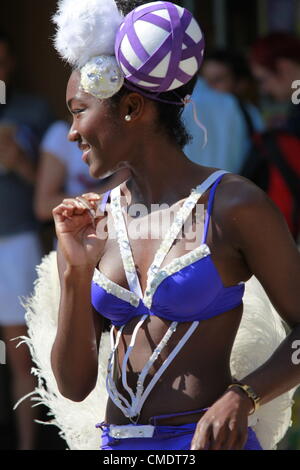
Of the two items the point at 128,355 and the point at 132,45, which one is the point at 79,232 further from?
the point at 132,45

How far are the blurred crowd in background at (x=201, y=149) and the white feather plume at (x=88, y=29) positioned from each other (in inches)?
77.5

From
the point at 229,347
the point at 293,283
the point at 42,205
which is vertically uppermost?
the point at 293,283

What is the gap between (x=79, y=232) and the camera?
101 inches

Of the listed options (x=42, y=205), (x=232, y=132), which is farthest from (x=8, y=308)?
(x=232, y=132)

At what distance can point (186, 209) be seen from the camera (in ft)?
8.61

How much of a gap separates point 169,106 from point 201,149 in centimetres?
219

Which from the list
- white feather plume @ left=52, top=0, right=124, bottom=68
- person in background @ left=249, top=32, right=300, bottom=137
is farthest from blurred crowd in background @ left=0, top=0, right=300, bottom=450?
white feather plume @ left=52, top=0, right=124, bottom=68

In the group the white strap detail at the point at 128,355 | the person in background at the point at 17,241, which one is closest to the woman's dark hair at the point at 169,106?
the white strap detail at the point at 128,355

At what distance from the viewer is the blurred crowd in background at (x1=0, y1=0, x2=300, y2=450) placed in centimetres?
475

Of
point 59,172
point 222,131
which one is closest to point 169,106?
point 222,131

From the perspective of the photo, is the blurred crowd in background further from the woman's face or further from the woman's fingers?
the woman's fingers

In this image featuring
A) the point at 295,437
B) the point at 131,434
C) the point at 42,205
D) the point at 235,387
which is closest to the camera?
the point at 235,387

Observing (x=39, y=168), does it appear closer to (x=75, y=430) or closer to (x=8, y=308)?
(x=8, y=308)

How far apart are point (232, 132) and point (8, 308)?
64.6 inches
